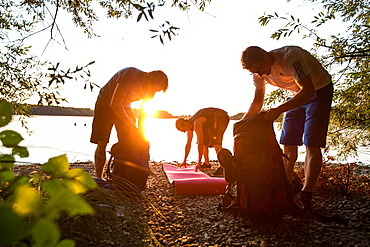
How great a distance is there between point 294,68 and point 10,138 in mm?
2587

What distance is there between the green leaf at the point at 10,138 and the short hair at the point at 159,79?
10.1ft

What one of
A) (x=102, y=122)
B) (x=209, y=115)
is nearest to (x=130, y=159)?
(x=102, y=122)

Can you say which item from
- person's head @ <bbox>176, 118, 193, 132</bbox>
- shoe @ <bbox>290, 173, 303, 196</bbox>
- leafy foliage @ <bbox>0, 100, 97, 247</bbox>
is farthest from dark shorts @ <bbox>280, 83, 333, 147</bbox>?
person's head @ <bbox>176, 118, 193, 132</bbox>

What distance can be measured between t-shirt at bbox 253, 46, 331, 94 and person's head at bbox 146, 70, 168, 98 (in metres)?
1.33

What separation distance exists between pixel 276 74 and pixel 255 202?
4.77 ft

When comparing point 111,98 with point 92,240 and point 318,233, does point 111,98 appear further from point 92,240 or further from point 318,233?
point 318,233

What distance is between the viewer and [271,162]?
8.38ft

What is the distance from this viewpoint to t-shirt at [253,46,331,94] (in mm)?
2586

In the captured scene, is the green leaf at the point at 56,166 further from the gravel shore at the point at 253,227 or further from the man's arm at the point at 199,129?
the man's arm at the point at 199,129

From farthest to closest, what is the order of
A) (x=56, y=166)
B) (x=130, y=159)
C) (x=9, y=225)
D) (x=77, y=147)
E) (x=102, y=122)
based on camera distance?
(x=77, y=147) < (x=102, y=122) < (x=130, y=159) < (x=56, y=166) < (x=9, y=225)

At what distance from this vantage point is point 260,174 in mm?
2533

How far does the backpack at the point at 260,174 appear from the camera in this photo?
8.26 ft

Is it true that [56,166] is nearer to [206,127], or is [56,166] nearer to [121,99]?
[121,99]

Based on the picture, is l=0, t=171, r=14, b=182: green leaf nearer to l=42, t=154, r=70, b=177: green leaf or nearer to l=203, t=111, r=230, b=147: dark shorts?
l=42, t=154, r=70, b=177: green leaf
